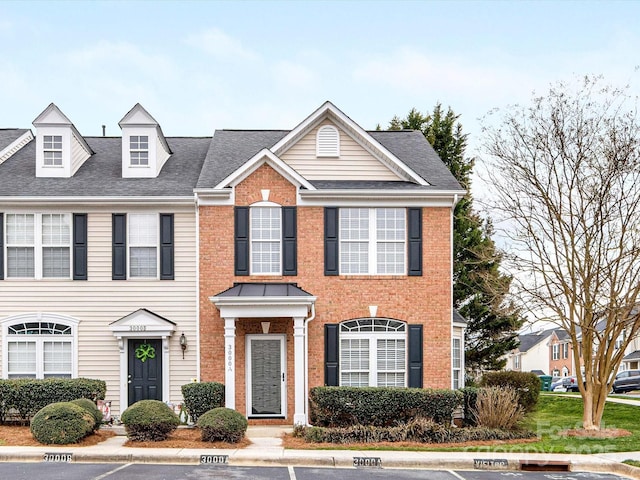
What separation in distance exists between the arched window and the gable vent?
8054 mm

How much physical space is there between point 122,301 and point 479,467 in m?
10.6

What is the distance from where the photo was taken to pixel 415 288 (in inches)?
849

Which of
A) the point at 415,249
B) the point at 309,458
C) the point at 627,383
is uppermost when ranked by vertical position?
the point at 415,249

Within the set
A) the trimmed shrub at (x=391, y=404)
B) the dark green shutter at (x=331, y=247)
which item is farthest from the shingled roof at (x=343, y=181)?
the trimmed shrub at (x=391, y=404)

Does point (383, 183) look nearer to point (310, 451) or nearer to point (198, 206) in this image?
point (198, 206)

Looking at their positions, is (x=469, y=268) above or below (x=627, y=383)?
above

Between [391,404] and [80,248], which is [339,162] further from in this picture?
[80,248]

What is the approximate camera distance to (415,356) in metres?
21.4

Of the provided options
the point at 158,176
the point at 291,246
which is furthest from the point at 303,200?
the point at 158,176

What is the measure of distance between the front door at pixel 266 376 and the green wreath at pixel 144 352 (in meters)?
2.62

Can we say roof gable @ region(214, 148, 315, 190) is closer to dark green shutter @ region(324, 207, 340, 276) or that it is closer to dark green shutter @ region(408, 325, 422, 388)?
dark green shutter @ region(324, 207, 340, 276)

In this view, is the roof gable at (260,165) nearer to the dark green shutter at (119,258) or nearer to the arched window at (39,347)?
the dark green shutter at (119,258)

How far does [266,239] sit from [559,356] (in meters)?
65.7

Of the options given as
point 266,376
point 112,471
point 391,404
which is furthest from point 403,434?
point 112,471
